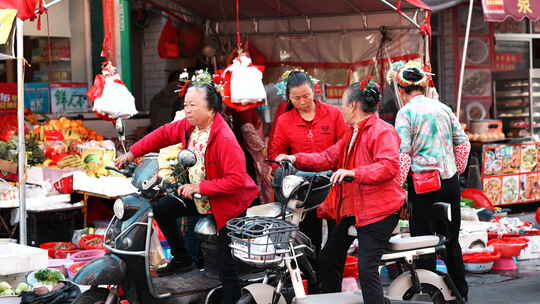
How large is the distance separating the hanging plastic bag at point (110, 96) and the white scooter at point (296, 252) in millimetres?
2478

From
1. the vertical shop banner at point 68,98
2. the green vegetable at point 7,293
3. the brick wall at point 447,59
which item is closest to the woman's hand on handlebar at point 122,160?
the green vegetable at point 7,293

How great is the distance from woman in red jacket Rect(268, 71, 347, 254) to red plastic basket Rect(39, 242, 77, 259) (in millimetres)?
2495

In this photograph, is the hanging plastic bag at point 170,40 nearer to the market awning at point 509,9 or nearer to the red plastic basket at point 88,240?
the red plastic basket at point 88,240

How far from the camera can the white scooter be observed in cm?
504

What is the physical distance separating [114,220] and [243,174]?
3.13 feet

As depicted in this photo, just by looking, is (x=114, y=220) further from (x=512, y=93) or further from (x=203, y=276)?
(x=512, y=93)

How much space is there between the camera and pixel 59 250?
7.99 meters

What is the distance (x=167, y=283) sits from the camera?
232 inches

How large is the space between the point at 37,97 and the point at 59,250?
3.29 m

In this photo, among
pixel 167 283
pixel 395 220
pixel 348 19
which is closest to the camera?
pixel 395 220

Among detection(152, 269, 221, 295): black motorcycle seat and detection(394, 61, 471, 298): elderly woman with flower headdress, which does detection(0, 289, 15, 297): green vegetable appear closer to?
detection(152, 269, 221, 295): black motorcycle seat

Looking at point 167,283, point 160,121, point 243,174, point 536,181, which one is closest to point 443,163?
point 243,174

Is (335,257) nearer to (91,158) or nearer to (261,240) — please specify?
(261,240)

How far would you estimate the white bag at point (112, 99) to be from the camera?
759cm
